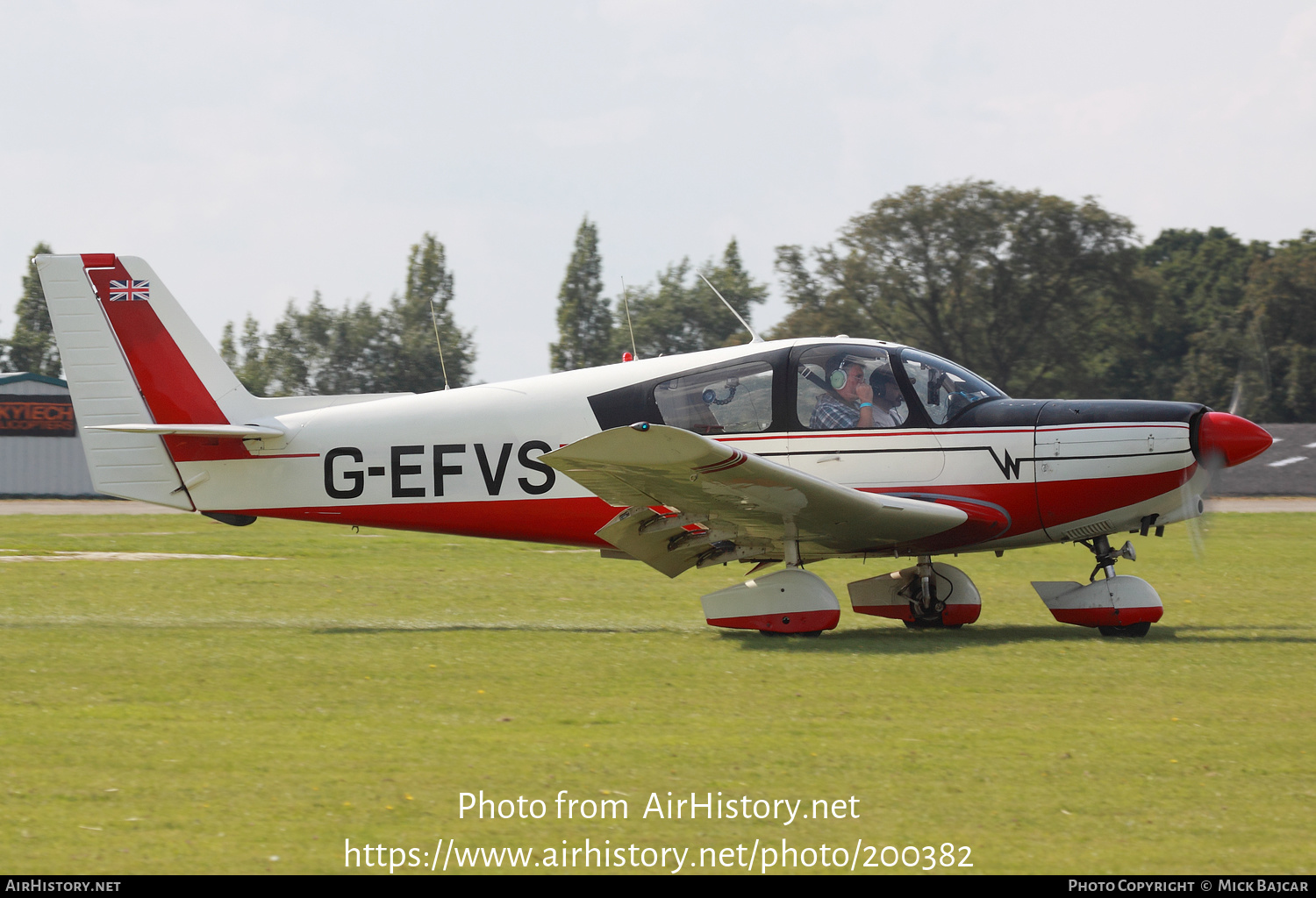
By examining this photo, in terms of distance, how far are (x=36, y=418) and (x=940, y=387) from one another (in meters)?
37.3

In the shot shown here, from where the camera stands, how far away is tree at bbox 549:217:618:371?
57969 mm

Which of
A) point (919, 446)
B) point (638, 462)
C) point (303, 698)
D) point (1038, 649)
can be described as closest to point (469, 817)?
point (303, 698)

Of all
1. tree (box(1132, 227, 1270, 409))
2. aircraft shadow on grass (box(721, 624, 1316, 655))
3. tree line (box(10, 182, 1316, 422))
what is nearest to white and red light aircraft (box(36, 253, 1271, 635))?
aircraft shadow on grass (box(721, 624, 1316, 655))

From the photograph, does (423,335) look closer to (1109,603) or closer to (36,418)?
(36,418)

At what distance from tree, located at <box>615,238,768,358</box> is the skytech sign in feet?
84.6

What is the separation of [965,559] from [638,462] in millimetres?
10191

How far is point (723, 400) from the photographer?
9523 mm

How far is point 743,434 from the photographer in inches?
372

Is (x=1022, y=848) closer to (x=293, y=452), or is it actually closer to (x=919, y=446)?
(x=919, y=446)

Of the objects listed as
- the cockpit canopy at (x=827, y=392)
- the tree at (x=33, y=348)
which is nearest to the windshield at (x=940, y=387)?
the cockpit canopy at (x=827, y=392)

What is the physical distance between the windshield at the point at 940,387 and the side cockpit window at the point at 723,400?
112 centimetres

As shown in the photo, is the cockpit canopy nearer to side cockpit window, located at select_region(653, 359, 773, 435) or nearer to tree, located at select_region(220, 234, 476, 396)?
side cockpit window, located at select_region(653, 359, 773, 435)

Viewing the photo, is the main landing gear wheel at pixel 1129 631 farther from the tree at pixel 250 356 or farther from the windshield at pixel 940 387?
the tree at pixel 250 356

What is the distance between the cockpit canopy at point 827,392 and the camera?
927cm
